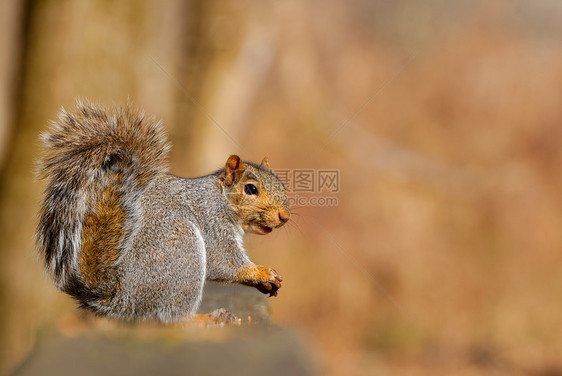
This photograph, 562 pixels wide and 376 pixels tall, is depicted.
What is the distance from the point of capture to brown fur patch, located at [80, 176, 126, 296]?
1.03 metres

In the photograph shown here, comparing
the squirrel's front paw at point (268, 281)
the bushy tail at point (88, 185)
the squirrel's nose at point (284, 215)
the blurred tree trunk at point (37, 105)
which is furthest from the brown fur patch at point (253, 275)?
the blurred tree trunk at point (37, 105)

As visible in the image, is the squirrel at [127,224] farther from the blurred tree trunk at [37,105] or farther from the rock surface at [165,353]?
the blurred tree trunk at [37,105]

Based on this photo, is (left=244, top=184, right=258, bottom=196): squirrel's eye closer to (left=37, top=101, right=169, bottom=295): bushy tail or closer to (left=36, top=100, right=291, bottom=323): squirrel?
(left=36, top=100, right=291, bottom=323): squirrel

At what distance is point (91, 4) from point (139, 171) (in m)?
1.33

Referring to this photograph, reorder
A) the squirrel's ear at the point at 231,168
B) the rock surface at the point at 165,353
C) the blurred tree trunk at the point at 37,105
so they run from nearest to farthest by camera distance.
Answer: the rock surface at the point at 165,353 < the squirrel's ear at the point at 231,168 < the blurred tree trunk at the point at 37,105

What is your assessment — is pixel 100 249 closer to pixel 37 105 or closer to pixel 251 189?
pixel 251 189

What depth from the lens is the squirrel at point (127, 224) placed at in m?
1.03

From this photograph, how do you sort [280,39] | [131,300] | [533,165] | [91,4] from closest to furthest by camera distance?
[131,300] → [91,4] → [280,39] → [533,165]

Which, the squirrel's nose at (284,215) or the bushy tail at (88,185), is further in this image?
the squirrel's nose at (284,215)

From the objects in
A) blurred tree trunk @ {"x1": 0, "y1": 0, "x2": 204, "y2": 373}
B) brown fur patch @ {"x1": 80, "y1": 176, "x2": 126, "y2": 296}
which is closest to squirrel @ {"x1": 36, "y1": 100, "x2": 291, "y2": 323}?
brown fur patch @ {"x1": 80, "y1": 176, "x2": 126, "y2": 296}

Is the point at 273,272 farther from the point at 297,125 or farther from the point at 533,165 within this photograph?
the point at 533,165

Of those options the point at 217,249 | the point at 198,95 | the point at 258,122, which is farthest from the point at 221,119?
the point at 217,249

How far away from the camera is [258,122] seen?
3387 millimetres

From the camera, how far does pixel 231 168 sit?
1.13 metres
